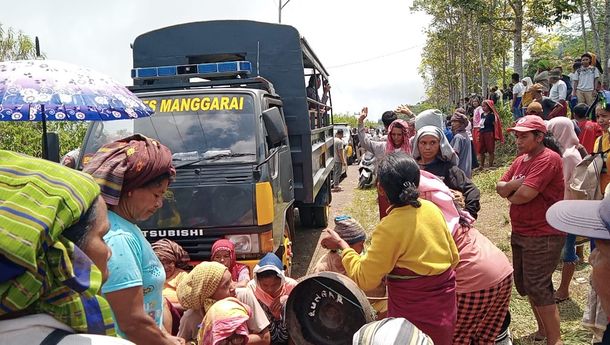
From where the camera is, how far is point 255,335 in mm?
3127

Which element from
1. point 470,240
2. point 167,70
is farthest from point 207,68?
point 470,240

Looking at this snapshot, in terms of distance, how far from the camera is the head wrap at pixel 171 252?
148 inches

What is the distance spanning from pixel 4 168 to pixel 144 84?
15.8 ft

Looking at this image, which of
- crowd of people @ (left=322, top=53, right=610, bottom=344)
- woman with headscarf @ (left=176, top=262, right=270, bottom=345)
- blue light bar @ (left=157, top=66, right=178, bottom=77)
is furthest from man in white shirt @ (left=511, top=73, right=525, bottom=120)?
woman with headscarf @ (left=176, top=262, right=270, bottom=345)

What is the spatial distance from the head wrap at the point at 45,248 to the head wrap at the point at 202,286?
81.8 inches

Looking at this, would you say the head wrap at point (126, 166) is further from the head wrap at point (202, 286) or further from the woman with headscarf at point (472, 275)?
the woman with headscarf at point (472, 275)

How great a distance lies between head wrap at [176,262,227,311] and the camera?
3137 mm

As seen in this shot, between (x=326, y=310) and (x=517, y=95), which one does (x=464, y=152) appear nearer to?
(x=326, y=310)

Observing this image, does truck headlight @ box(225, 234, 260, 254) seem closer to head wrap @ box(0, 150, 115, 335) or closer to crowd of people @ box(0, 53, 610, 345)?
crowd of people @ box(0, 53, 610, 345)

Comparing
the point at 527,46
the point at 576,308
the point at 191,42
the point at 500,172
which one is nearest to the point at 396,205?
the point at 576,308

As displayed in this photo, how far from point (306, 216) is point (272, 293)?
4.67m

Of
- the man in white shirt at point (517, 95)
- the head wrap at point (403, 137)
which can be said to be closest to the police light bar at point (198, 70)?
the head wrap at point (403, 137)

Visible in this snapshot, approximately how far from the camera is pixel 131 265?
1.78 metres

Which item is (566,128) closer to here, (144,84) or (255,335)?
(255,335)
